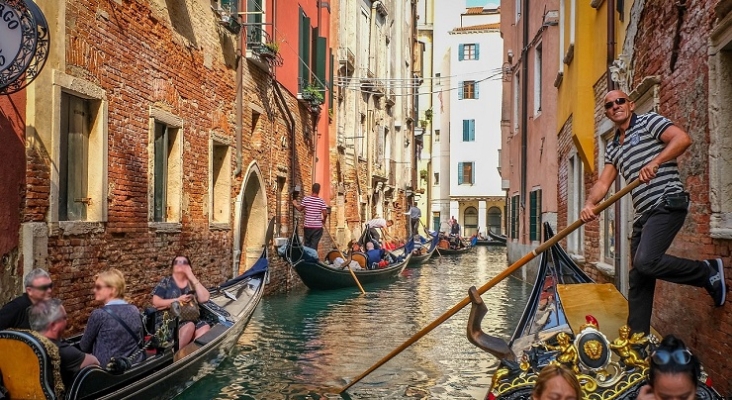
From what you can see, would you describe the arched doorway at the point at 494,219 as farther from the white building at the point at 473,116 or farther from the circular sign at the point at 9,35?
the circular sign at the point at 9,35

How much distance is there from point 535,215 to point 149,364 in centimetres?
916

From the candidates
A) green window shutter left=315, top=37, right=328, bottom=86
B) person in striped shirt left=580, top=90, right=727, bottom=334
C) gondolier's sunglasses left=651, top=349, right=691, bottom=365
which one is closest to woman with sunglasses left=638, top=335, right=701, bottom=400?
gondolier's sunglasses left=651, top=349, right=691, bottom=365

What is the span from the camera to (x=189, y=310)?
17.7ft

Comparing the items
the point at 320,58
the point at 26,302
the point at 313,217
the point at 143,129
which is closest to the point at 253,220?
the point at 313,217

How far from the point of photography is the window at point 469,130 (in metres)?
32.6

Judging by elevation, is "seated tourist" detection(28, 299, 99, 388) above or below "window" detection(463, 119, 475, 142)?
below

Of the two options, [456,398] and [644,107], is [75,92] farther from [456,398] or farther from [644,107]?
[644,107]

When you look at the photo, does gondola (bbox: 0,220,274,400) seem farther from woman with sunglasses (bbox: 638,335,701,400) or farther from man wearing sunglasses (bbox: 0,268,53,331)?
woman with sunglasses (bbox: 638,335,701,400)

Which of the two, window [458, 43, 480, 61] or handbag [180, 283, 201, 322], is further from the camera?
window [458, 43, 480, 61]

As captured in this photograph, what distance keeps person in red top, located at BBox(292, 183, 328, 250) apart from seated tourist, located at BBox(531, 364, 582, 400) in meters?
9.08

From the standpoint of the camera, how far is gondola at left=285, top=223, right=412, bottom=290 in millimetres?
10344

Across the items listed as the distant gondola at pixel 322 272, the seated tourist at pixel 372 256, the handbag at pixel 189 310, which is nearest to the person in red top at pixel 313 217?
the distant gondola at pixel 322 272

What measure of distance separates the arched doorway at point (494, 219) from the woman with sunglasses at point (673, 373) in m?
32.1

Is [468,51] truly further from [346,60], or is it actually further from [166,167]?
[166,167]
